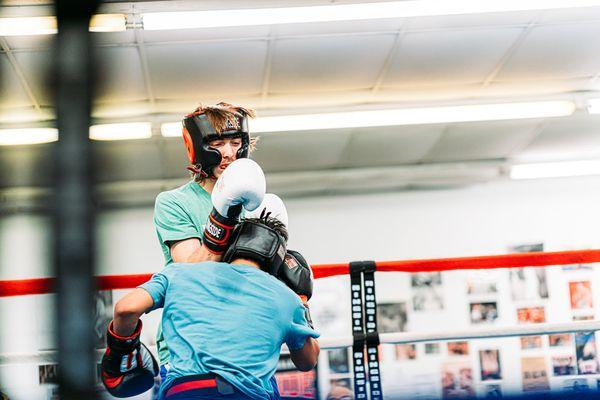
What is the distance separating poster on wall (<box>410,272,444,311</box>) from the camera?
588 centimetres

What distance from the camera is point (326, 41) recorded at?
3.91 m

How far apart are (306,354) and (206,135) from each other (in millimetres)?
472

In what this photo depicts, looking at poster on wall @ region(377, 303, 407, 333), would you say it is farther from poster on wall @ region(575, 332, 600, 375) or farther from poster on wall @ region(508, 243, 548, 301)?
poster on wall @ region(575, 332, 600, 375)

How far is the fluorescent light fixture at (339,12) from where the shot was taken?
3.49 meters

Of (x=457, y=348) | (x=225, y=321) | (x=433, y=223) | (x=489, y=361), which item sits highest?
(x=433, y=223)

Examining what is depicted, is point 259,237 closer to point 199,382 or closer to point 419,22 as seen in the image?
point 199,382

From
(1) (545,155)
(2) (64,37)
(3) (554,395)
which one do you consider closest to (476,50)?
(1) (545,155)

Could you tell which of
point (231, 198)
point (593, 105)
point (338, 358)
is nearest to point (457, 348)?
point (338, 358)

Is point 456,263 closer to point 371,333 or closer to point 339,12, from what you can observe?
point 371,333

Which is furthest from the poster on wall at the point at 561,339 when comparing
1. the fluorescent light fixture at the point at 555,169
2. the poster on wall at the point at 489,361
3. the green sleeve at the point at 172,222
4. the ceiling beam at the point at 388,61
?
the green sleeve at the point at 172,222

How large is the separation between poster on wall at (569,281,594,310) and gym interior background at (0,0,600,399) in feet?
0.05

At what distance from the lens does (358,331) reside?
204 cm

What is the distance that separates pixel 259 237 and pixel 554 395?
577 mm

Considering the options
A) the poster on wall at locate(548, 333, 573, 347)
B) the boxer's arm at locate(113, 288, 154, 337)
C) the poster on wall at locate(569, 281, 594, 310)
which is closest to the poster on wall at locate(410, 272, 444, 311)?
the poster on wall at locate(569, 281, 594, 310)
